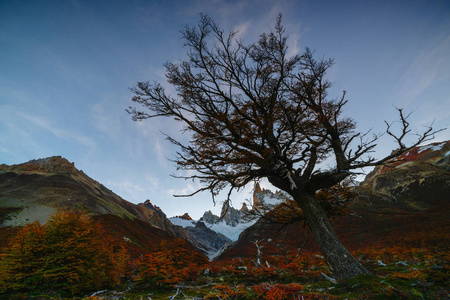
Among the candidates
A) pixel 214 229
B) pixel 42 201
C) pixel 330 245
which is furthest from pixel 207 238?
pixel 330 245

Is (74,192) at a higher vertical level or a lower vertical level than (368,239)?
higher

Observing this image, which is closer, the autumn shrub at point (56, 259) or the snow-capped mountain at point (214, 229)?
the autumn shrub at point (56, 259)

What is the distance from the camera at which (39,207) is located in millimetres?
27688

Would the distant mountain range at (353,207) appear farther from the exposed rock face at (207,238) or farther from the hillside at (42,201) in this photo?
the exposed rock face at (207,238)

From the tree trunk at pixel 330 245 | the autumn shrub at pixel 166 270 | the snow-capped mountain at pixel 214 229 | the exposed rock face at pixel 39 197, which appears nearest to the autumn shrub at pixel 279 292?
the tree trunk at pixel 330 245

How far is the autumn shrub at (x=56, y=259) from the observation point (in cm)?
459

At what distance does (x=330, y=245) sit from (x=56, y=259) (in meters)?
7.90

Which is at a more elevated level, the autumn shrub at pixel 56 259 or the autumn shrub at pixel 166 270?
the autumn shrub at pixel 56 259

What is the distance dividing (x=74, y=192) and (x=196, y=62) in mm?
40603

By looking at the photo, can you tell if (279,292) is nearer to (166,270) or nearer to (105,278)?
(166,270)

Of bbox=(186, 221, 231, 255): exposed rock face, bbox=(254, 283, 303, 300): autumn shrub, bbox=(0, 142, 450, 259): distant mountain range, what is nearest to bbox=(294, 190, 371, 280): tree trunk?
bbox=(254, 283, 303, 300): autumn shrub

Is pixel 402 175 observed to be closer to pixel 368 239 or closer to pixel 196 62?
pixel 368 239

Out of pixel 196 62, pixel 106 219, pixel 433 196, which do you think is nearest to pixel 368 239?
pixel 433 196

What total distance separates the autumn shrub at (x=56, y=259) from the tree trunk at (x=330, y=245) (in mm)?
6990
